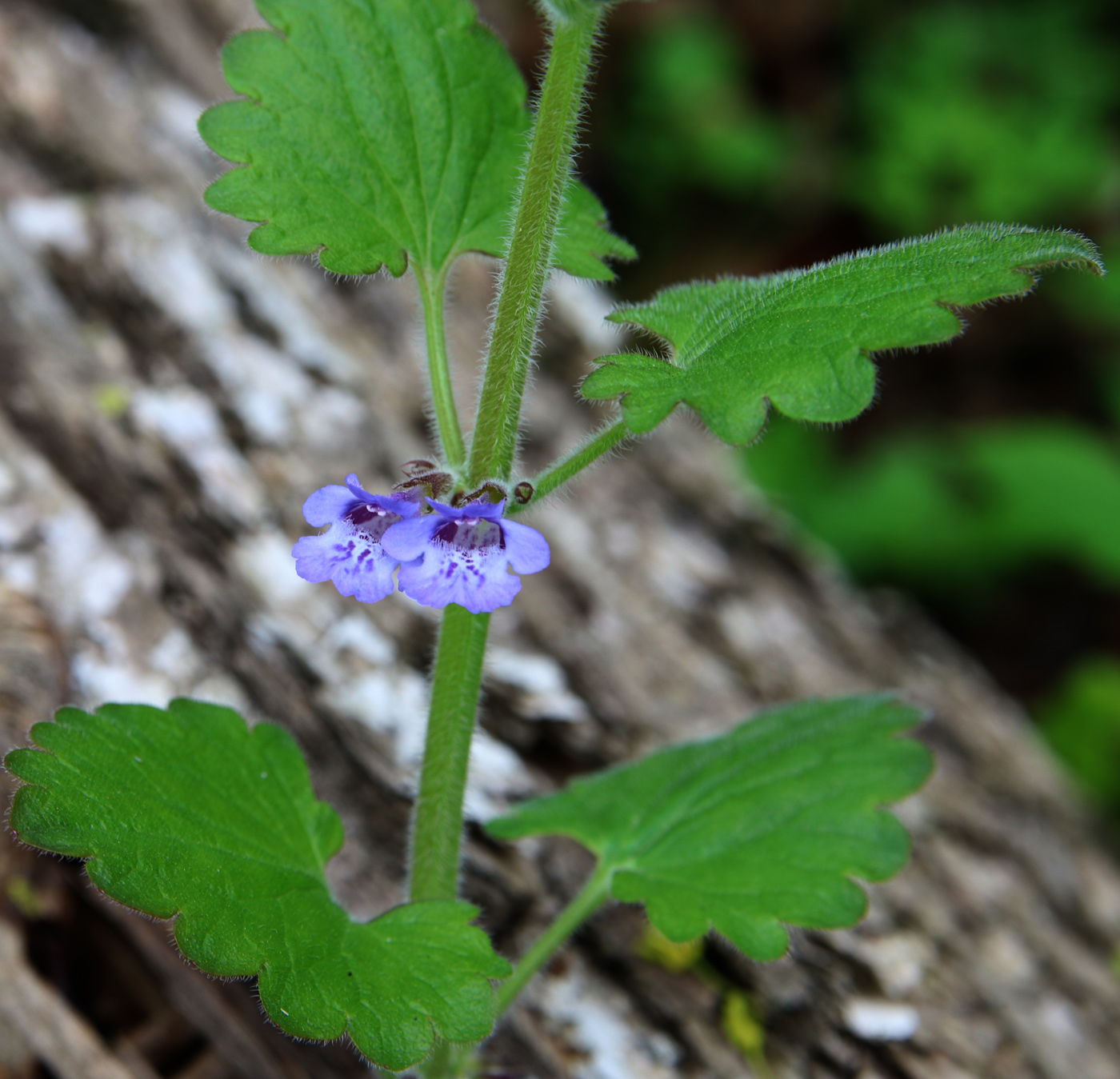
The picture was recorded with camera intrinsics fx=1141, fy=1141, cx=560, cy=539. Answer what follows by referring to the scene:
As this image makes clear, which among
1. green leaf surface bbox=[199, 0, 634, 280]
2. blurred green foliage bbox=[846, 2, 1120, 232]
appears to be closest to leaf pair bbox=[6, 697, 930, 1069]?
green leaf surface bbox=[199, 0, 634, 280]

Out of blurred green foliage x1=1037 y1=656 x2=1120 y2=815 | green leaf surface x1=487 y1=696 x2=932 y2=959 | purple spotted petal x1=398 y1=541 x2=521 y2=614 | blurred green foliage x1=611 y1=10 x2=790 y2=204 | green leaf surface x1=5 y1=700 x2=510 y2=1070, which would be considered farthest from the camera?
blurred green foliage x1=611 y1=10 x2=790 y2=204

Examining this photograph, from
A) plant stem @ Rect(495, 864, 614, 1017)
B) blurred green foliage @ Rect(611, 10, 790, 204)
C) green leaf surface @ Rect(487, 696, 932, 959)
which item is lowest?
plant stem @ Rect(495, 864, 614, 1017)

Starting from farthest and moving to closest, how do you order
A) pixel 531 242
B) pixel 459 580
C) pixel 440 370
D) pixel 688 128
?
1. pixel 688 128
2. pixel 440 370
3. pixel 531 242
4. pixel 459 580

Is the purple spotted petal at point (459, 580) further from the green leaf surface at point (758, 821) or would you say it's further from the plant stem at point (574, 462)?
the green leaf surface at point (758, 821)

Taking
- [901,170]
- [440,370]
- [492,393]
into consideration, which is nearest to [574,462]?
[492,393]

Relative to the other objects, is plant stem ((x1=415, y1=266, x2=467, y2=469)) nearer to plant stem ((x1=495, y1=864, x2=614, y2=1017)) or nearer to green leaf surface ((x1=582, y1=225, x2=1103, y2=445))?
green leaf surface ((x1=582, y1=225, x2=1103, y2=445))

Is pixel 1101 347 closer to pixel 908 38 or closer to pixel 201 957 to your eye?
pixel 908 38

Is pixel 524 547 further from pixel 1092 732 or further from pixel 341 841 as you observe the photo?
pixel 1092 732
